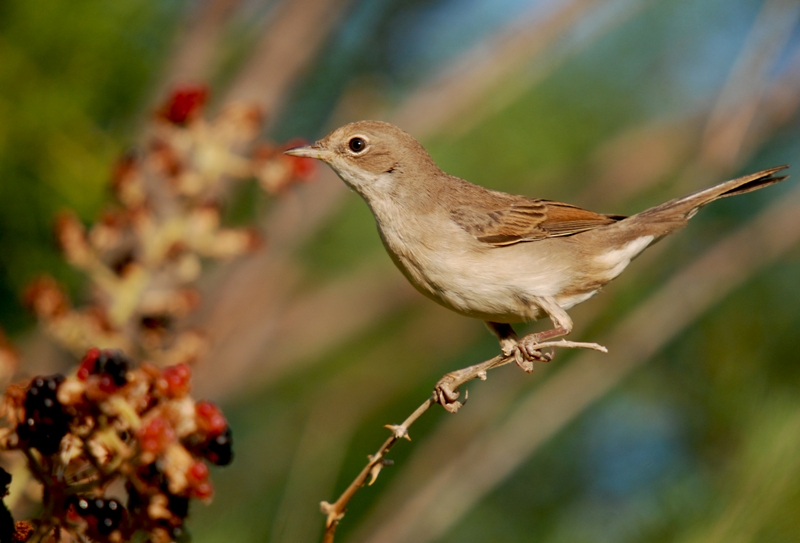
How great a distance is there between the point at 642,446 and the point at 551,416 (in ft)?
1.17

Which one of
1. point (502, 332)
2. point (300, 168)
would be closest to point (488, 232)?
point (502, 332)

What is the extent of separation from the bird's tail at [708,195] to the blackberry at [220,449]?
7.84ft

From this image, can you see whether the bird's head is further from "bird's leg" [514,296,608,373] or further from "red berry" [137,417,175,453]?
"red berry" [137,417,175,453]

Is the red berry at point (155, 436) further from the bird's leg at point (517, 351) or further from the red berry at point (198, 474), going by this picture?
the bird's leg at point (517, 351)

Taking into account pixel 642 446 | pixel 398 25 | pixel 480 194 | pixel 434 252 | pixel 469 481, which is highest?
→ pixel 398 25

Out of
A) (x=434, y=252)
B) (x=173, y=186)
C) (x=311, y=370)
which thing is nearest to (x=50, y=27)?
(x=173, y=186)

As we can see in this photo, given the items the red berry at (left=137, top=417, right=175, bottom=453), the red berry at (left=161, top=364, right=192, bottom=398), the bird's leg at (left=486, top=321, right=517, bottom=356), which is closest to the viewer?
the red berry at (left=137, top=417, right=175, bottom=453)

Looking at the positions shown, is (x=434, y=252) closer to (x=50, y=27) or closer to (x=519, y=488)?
(x=519, y=488)

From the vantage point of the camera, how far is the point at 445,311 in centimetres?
500

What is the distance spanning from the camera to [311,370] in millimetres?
5141

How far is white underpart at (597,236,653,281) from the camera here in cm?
367

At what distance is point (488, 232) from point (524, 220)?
0.27 metres

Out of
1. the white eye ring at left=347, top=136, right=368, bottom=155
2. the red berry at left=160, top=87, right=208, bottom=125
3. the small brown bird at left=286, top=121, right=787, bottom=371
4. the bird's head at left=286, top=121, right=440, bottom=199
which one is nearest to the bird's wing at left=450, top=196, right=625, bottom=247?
the small brown bird at left=286, top=121, right=787, bottom=371

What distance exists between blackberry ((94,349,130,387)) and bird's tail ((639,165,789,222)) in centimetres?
253
